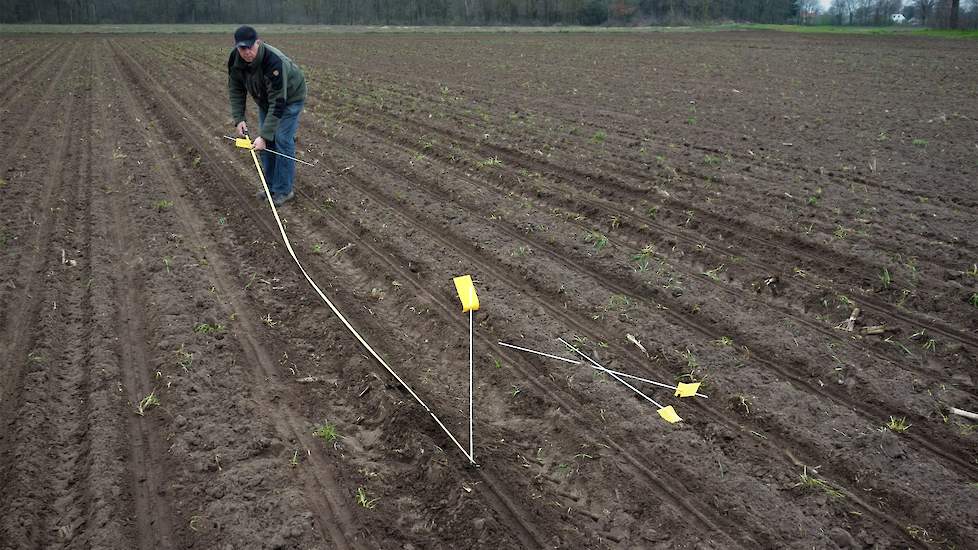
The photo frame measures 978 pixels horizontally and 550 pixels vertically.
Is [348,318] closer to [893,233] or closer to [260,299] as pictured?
[260,299]

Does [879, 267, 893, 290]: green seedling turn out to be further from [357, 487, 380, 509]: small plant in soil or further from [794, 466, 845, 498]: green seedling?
[357, 487, 380, 509]: small plant in soil

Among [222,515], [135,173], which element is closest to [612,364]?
[222,515]

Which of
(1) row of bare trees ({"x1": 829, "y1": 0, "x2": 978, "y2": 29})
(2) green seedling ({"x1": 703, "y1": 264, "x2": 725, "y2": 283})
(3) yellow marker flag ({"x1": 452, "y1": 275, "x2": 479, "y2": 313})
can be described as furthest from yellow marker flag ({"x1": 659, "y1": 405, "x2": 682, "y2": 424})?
(1) row of bare trees ({"x1": 829, "y1": 0, "x2": 978, "y2": 29})

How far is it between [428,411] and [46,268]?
451cm

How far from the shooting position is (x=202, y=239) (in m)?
7.61

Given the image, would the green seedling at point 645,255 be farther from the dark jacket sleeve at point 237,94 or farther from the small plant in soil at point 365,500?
the dark jacket sleeve at point 237,94

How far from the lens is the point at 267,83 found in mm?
8242

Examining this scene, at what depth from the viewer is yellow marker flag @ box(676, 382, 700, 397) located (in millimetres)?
4828

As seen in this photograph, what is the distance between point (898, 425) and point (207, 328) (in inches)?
206

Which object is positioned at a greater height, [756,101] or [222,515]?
[756,101]

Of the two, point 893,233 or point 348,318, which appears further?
point 893,233

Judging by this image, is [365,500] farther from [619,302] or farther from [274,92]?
[274,92]

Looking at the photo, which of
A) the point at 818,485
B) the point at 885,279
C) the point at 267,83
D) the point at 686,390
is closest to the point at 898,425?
the point at 818,485

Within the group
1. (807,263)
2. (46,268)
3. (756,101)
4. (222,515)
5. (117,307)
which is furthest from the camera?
(756,101)
